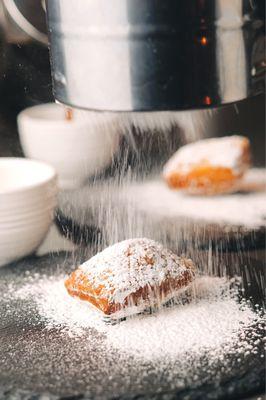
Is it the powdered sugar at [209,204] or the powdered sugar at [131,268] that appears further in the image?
the powdered sugar at [209,204]

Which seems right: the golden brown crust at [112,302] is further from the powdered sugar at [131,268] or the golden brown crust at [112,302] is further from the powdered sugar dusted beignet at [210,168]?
the powdered sugar dusted beignet at [210,168]

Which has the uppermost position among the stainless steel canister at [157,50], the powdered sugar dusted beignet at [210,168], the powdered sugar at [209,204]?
the stainless steel canister at [157,50]

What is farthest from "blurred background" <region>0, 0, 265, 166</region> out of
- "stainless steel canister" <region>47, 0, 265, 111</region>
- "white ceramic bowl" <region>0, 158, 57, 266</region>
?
"stainless steel canister" <region>47, 0, 265, 111</region>

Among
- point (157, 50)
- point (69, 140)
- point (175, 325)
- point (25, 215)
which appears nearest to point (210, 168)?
point (69, 140)

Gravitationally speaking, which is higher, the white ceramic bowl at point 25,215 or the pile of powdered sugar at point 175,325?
the white ceramic bowl at point 25,215

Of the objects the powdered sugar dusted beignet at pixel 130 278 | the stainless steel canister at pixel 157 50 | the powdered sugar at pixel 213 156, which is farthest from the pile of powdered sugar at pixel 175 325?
the powdered sugar at pixel 213 156

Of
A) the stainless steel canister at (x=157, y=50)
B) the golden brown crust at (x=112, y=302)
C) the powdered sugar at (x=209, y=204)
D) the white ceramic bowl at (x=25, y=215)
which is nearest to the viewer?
the stainless steel canister at (x=157, y=50)

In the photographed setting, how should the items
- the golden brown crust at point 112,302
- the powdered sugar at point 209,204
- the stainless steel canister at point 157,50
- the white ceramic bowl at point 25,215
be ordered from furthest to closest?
the powdered sugar at point 209,204, the white ceramic bowl at point 25,215, the golden brown crust at point 112,302, the stainless steel canister at point 157,50
